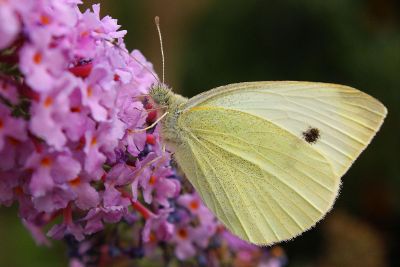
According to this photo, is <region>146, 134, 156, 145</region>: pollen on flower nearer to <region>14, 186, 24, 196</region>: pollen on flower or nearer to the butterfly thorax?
the butterfly thorax

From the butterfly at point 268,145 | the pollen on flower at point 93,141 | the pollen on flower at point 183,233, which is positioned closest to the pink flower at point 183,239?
the pollen on flower at point 183,233

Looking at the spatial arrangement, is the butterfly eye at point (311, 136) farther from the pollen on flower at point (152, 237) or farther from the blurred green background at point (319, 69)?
the blurred green background at point (319, 69)

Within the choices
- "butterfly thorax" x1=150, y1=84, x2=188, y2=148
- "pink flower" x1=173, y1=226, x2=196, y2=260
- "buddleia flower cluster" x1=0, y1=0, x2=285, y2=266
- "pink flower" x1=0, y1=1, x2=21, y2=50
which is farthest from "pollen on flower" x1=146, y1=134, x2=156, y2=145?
"pink flower" x1=0, y1=1, x2=21, y2=50

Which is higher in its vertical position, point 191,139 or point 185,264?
point 191,139

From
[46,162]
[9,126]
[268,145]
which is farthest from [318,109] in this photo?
[9,126]

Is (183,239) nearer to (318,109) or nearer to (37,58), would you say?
(318,109)

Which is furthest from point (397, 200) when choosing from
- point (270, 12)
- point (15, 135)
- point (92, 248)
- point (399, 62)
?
point (15, 135)

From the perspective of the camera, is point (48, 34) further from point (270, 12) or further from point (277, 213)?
point (270, 12)
